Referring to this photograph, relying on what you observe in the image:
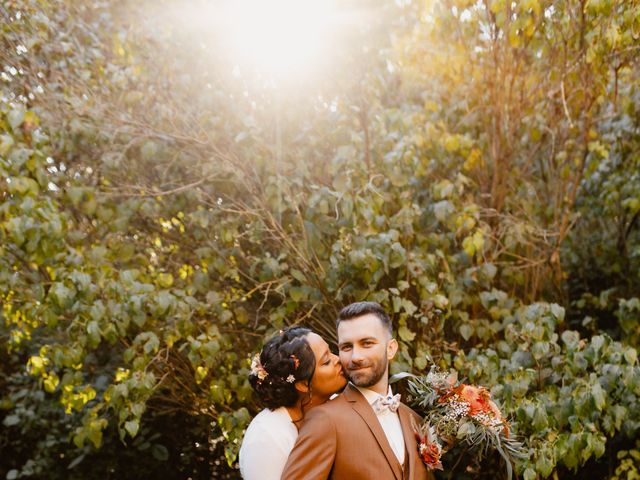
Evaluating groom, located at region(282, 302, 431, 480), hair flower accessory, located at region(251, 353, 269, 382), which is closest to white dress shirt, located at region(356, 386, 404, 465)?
groom, located at region(282, 302, 431, 480)

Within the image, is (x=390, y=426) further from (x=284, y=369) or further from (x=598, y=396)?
(x=598, y=396)

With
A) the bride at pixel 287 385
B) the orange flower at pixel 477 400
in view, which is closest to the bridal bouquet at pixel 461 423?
the orange flower at pixel 477 400

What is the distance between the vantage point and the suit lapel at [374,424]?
240 centimetres

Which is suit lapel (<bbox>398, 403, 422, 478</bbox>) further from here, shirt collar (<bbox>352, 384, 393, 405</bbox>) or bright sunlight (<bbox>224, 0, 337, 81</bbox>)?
bright sunlight (<bbox>224, 0, 337, 81</bbox>)

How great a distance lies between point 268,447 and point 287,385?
0.23 metres

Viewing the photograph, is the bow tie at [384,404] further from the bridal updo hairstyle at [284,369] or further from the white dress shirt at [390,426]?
the bridal updo hairstyle at [284,369]

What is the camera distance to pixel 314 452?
2277mm

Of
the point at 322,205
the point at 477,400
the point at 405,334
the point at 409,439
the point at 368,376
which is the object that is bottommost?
the point at 409,439

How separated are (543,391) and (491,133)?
79.0 inches

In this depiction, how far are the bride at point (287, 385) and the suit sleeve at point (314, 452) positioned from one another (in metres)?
0.15

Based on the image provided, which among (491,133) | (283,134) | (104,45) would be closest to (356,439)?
(283,134)

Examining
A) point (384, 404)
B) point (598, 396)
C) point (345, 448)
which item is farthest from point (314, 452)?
point (598, 396)

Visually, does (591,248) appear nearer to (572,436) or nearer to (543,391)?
(543,391)

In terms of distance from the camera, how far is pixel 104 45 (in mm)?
5051
